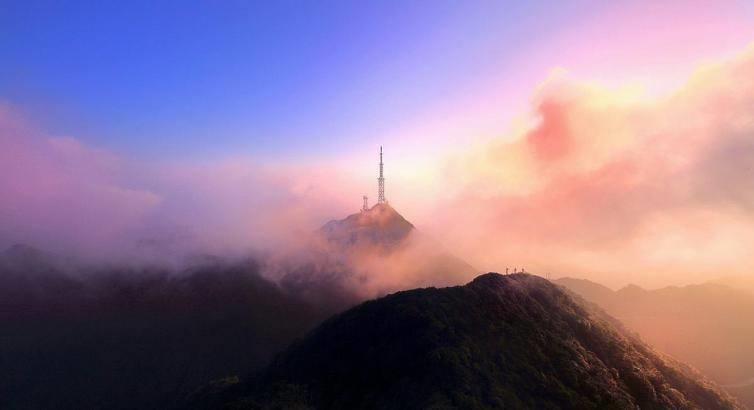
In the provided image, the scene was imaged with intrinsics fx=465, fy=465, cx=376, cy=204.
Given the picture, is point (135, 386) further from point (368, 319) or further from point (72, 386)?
point (368, 319)

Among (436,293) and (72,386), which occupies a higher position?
(436,293)

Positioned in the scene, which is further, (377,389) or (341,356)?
(341,356)

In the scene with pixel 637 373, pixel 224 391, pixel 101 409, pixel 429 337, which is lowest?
pixel 101 409

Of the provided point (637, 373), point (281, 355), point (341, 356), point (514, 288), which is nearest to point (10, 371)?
point (281, 355)

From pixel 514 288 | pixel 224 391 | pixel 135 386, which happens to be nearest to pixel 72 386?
pixel 135 386

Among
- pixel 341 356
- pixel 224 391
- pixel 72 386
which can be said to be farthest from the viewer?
pixel 72 386

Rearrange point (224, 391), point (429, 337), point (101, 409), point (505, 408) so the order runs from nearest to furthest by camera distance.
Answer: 1. point (505, 408)
2. point (429, 337)
3. point (224, 391)
4. point (101, 409)
